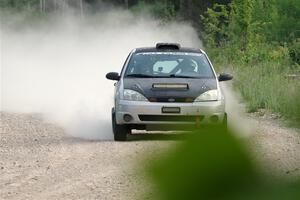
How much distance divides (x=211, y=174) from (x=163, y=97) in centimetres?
1326

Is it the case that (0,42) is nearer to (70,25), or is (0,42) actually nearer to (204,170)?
(70,25)

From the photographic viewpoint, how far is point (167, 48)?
52.4 feet

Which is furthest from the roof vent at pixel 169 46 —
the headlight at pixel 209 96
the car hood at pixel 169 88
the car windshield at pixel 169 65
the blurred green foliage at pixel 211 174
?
the blurred green foliage at pixel 211 174

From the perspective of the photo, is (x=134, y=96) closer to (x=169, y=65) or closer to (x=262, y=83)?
(x=169, y=65)

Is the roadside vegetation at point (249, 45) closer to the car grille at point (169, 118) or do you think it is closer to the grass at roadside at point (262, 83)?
the grass at roadside at point (262, 83)

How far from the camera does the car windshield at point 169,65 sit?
48.4ft

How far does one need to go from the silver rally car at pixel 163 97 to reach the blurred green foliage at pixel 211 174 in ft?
41.9

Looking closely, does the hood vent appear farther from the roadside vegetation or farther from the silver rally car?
the roadside vegetation

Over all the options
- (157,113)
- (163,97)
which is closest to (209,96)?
(163,97)

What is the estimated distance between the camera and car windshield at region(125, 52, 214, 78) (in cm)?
1474

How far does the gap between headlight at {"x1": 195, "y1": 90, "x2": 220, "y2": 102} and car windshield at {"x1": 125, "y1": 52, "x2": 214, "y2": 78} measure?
0.44 m

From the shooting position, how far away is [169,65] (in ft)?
49.6

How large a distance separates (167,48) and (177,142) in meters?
15.0

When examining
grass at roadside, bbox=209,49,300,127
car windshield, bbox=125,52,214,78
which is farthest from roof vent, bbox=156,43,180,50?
grass at roadside, bbox=209,49,300,127
